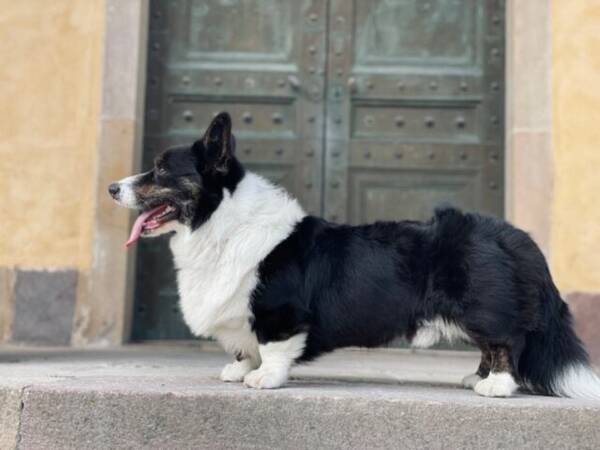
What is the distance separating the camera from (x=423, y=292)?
2.84 meters

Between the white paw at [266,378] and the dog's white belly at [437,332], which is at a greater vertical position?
the dog's white belly at [437,332]

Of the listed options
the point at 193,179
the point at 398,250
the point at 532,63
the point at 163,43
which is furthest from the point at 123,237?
the point at 532,63

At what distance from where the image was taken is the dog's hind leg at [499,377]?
2.77 m

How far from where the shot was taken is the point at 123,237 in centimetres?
470

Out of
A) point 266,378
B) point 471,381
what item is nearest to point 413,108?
point 471,381

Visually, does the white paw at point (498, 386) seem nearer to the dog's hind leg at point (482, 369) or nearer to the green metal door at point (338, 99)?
the dog's hind leg at point (482, 369)

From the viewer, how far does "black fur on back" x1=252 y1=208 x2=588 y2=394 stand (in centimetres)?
278

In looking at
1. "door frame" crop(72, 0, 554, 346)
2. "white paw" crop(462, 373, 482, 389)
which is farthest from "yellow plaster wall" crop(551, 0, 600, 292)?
"white paw" crop(462, 373, 482, 389)

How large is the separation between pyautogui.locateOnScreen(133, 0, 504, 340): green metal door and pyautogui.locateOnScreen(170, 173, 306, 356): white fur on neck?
196 centimetres

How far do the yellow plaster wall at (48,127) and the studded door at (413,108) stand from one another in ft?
4.81

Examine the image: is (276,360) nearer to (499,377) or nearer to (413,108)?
(499,377)

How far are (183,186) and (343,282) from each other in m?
0.67

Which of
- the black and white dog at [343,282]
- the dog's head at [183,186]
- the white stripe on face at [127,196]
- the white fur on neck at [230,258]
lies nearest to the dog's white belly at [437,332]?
the black and white dog at [343,282]

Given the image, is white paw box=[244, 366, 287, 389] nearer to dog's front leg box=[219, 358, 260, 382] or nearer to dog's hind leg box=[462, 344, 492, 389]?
dog's front leg box=[219, 358, 260, 382]
